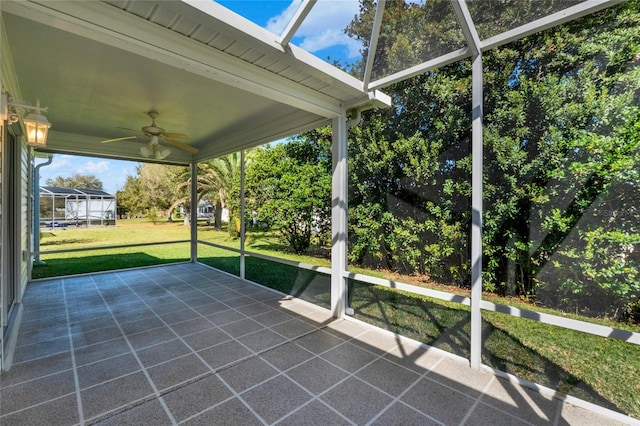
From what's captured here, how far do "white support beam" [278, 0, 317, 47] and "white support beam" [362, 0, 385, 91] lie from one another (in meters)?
0.64

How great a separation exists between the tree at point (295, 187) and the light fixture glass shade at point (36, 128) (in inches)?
203

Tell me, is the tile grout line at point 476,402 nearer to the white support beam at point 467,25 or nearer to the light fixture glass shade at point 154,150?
the white support beam at point 467,25

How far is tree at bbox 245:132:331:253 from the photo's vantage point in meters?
7.16

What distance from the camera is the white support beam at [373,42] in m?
2.33

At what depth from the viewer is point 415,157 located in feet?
16.1

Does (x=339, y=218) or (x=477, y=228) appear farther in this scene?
(x=339, y=218)

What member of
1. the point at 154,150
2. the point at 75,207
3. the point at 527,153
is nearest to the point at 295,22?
the point at 154,150

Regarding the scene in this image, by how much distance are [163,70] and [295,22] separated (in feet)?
Answer: 4.95

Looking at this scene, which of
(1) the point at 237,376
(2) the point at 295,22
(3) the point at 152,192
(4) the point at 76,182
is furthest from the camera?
(4) the point at 76,182

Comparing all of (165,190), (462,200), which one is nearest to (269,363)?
(462,200)

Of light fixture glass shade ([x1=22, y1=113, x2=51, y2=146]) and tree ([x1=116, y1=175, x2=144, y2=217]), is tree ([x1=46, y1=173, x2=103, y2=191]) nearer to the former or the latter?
tree ([x1=116, y1=175, x2=144, y2=217])

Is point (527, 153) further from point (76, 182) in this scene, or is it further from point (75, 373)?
point (76, 182)

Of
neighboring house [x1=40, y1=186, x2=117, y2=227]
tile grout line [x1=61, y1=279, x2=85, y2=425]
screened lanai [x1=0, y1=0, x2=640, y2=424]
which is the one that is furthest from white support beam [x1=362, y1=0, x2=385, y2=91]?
neighboring house [x1=40, y1=186, x2=117, y2=227]

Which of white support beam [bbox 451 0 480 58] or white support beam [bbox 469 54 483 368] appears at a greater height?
white support beam [bbox 451 0 480 58]
